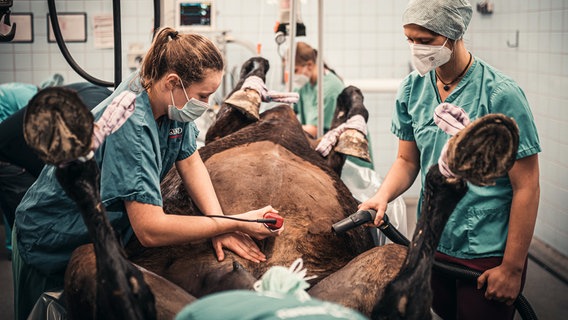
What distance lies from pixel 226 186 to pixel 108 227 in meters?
0.70

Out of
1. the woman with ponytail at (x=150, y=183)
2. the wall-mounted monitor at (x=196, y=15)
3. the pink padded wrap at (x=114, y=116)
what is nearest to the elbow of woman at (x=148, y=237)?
the woman with ponytail at (x=150, y=183)

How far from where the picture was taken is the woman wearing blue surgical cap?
174 centimetres

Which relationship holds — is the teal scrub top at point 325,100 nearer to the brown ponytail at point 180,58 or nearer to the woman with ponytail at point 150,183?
the woman with ponytail at point 150,183

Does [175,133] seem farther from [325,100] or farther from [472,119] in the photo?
[325,100]

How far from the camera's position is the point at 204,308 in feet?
3.19

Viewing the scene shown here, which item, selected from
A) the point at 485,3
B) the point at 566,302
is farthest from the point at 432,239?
the point at 485,3

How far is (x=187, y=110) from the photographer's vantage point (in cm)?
172

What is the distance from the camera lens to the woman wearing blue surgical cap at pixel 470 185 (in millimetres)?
1737

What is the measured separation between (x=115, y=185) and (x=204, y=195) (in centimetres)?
37

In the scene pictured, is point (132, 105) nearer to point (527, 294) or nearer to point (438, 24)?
point (438, 24)

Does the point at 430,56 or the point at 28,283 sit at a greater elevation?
the point at 430,56

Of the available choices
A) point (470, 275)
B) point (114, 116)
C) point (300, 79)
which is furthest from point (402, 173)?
point (300, 79)

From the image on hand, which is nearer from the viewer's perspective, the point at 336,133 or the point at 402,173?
the point at 402,173

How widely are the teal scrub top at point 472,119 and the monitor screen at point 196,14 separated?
8.64 ft
